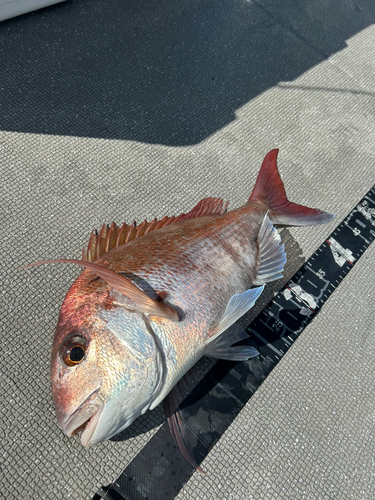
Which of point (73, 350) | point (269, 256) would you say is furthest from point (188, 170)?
point (73, 350)

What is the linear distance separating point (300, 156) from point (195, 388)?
1291mm

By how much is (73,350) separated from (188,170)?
1.08 m

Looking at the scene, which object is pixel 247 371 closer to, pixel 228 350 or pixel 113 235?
pixel 228 350

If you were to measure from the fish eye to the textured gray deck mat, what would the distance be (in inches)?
15.9

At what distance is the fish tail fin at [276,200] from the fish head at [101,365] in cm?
78

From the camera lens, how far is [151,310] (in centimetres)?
85

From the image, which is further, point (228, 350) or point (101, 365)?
point (228, 350)

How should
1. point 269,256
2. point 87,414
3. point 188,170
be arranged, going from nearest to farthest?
point 87,414 → point 269,256 → point 188,170

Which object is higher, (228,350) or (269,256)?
(269,256)

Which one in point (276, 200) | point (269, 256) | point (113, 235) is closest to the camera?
point (113, 235)

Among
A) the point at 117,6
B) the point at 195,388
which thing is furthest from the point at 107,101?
the point at 195,388

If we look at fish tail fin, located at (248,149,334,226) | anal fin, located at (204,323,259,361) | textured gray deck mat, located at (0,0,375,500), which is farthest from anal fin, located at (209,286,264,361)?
fish tail fin, located at (248,149,334,226)

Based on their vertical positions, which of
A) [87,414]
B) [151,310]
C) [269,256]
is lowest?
[87,414]

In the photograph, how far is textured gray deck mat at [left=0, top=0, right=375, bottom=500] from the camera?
1.13 m
